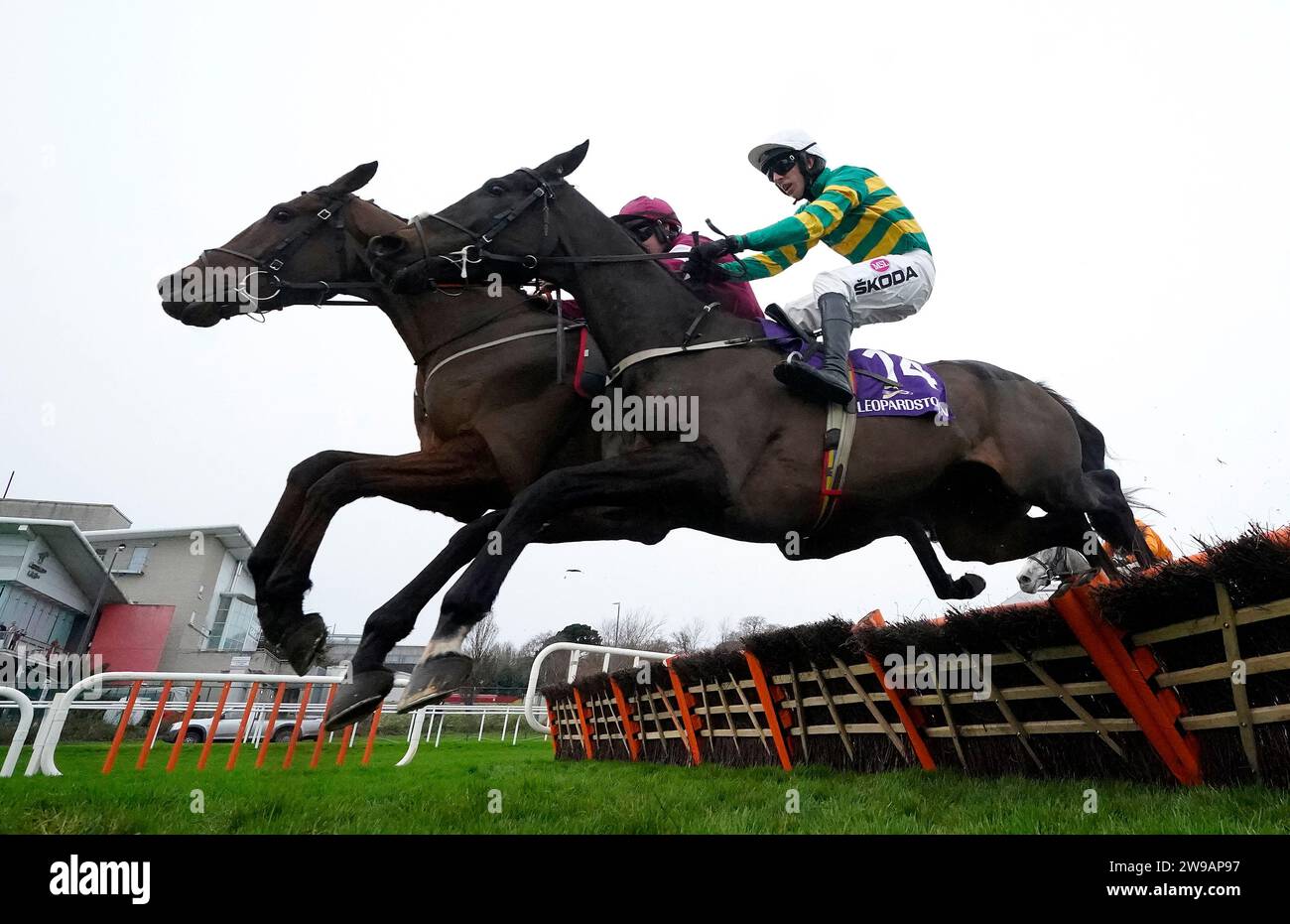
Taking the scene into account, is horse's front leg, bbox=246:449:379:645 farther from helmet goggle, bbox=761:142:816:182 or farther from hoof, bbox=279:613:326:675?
helmet goggle, bbox=761:142:816:182

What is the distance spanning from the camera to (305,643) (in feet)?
13.5

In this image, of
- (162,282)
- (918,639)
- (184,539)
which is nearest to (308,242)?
(162,282)

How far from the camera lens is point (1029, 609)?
4.61 metres

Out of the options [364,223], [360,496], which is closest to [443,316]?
[364,223]

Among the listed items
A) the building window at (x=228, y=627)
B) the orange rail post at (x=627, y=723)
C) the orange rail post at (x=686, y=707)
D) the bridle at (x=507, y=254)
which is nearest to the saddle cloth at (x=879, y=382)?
the bridle at (x=507, y=254)

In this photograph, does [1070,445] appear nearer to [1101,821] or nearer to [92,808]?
[1101,821]

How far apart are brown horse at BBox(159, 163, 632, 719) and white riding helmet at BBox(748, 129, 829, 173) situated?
5.46ft

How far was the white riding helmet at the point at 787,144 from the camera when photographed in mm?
4873

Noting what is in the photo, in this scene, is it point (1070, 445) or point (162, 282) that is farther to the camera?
point (162, 282)

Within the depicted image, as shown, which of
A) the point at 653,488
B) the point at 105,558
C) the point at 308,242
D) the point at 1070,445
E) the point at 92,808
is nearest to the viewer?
the point at 653,488

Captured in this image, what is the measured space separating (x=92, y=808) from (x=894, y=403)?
14.9 feet

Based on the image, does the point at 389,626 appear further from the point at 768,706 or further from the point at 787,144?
the point at 768,706

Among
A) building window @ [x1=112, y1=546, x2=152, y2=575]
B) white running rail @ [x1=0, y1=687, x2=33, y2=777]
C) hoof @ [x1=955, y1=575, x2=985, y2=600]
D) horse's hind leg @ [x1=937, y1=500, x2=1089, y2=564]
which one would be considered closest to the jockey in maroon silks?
horse's hind leg @ [x1=937, y1=500, x2=1089, y2=564]

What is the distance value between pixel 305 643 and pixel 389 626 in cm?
63
